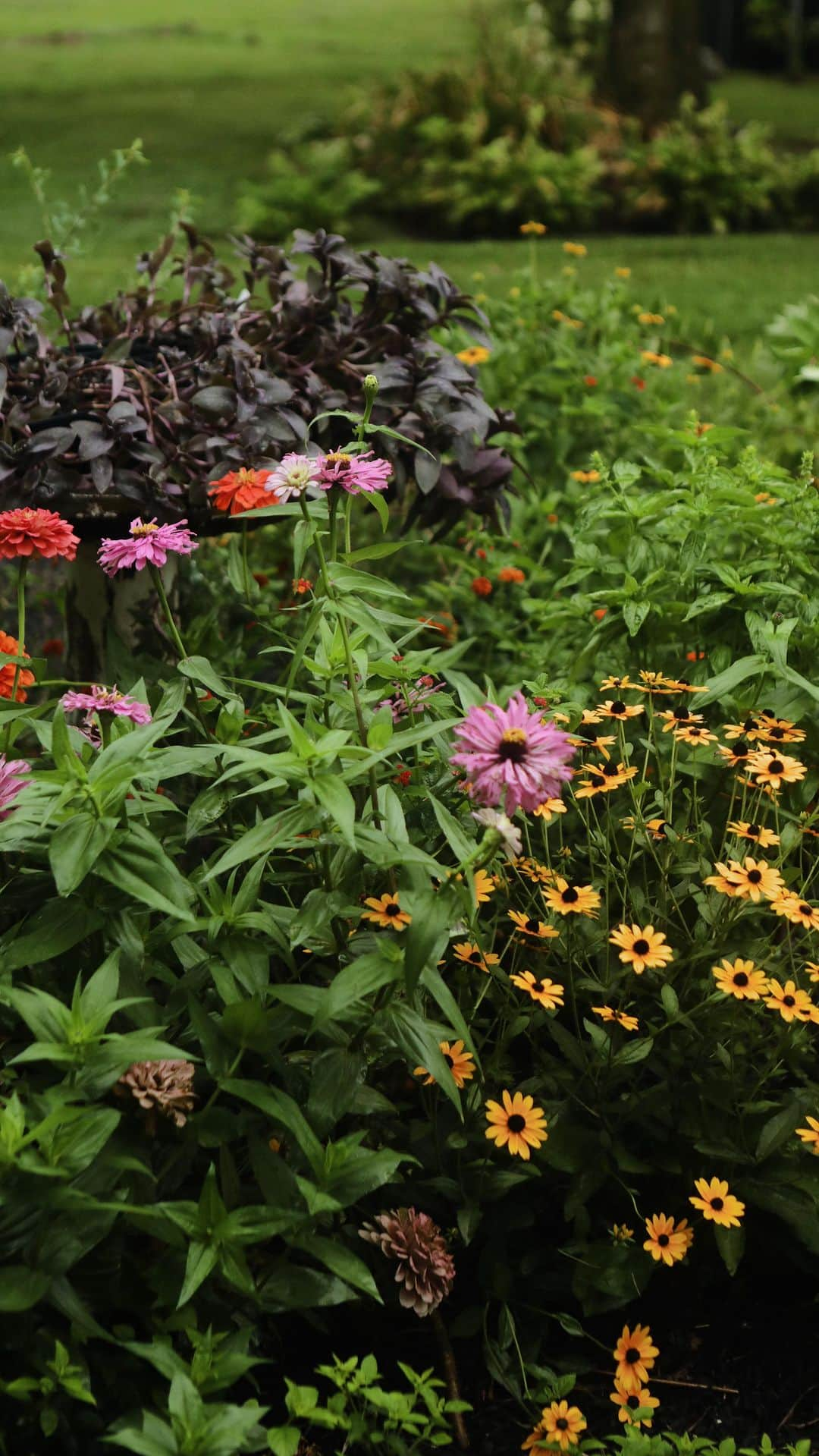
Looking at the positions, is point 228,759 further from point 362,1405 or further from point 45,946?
point 362,1405

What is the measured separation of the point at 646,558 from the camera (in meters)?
2.35

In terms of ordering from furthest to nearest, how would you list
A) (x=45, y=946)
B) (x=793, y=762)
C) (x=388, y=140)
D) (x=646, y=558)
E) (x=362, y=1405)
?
(x=388, y=140), (x=646, y=558), (x=793, y=762), (x=362, y=1405), (x=45, y=946)

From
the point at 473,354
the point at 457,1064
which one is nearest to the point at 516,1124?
the point at 457,1064

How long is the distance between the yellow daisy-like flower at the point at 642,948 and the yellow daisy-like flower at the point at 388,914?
26cm

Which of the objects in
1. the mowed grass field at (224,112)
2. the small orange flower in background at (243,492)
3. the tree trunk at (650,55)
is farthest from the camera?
the tree trunk at (650,55)

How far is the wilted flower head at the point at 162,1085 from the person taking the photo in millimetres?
1483

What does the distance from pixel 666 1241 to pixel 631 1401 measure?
0.62 ft

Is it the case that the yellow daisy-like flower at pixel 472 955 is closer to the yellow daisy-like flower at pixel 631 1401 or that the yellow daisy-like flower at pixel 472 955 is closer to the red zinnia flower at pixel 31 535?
the yellow daisy-like flower at pixel 631 1401

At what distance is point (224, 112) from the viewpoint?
1348 cm

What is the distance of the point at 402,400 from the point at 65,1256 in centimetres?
160

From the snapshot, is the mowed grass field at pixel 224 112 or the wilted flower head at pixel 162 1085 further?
the mowed grass field at pixel 224 112

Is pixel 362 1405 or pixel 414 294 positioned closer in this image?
pixel 362 1405

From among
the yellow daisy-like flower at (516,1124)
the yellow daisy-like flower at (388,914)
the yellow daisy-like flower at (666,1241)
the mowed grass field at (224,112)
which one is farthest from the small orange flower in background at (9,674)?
the mowed grass field at (224,112)

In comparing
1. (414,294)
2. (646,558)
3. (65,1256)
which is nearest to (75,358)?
(414,294)
